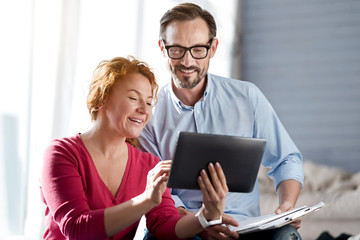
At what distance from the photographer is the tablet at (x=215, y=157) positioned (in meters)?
1.16

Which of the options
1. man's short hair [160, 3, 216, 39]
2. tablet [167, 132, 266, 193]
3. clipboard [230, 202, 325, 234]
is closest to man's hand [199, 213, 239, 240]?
clipboard [230, 202, 325, 234]

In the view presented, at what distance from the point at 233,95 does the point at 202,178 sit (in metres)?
0.75

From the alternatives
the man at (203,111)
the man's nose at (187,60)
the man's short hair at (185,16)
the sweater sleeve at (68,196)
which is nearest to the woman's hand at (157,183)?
the sweater sleeve at (68,196)

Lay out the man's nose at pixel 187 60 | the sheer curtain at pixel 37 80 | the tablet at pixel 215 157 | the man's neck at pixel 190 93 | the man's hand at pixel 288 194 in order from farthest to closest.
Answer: the sheer curtain at pixel 37 80 → the man's neck at pixel 190 93 → the man's nose at pixel 187 60 → the man's hand at pixel 288 194 → the tablet at pixel 215 157

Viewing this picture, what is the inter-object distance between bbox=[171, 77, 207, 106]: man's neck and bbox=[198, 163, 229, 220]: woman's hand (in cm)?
68

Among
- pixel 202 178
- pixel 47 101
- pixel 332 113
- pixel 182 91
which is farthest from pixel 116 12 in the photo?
pixel 332 113

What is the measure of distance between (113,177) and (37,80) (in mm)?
975

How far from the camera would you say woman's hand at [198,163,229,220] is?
1212 millimetres

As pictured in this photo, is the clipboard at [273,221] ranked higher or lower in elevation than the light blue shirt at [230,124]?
lower

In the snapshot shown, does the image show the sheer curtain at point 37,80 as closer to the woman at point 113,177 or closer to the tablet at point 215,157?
the woman at point 113,177

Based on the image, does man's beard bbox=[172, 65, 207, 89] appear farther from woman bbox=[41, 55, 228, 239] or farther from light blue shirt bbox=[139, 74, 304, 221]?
woman bbox=[41, 55, 228, 239]

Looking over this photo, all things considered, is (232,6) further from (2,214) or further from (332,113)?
(2,214)

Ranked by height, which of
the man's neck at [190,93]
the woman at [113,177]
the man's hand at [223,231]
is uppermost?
the man's neck at [190,93]

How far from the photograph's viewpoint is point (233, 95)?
1.91 m
